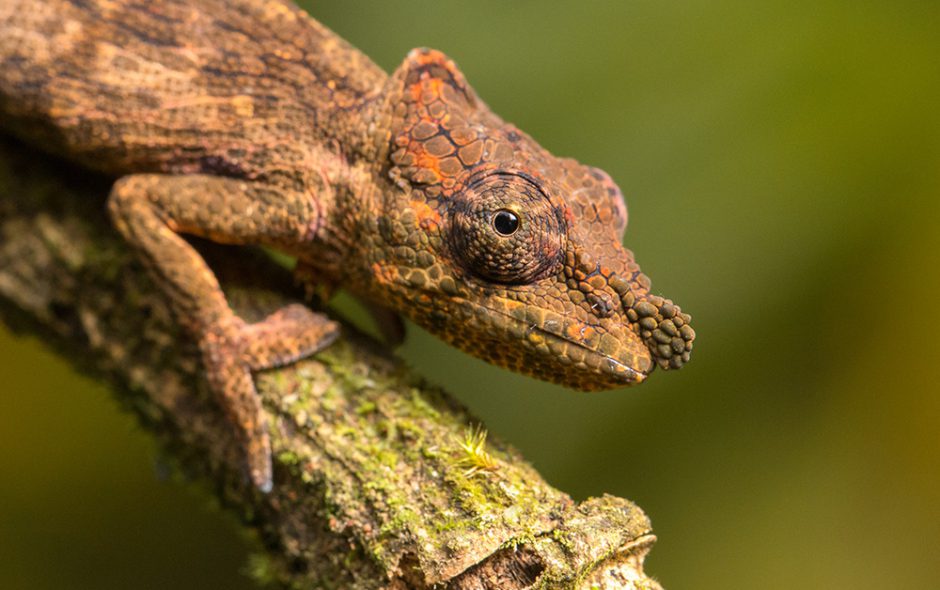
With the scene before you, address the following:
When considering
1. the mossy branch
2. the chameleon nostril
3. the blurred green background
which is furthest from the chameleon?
the blurred green background

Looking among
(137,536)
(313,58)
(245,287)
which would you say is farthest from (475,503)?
(137,536)

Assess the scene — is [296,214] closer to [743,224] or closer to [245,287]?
[245,287]

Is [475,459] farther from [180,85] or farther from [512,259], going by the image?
[180,85]

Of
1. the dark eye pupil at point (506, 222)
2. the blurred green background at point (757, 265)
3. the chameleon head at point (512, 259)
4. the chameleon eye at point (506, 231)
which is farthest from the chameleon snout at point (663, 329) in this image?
the blurred green background at point (757, 265)

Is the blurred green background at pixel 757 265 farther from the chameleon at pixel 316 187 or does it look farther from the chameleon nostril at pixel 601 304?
the chameleon nostril at pixel 601 304

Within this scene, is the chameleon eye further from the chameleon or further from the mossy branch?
the mossy branch
